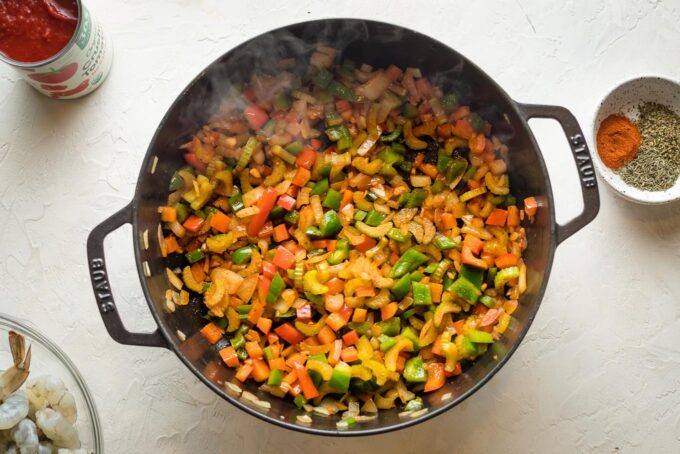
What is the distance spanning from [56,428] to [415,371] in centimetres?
113

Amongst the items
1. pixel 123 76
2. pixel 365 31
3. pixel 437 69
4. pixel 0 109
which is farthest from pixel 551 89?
pixel 0 109

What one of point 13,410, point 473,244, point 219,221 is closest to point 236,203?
point 219,221

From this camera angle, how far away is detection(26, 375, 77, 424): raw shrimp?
6.90ft

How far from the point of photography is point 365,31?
2227 millimetres

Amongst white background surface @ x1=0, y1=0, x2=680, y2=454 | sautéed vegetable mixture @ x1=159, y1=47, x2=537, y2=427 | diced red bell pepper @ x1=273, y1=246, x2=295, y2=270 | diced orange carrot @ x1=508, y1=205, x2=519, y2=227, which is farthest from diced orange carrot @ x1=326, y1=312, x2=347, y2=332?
diced orange carrot @ x1=508, y1=205, x2=519, y2=227

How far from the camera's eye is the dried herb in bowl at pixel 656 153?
248cm

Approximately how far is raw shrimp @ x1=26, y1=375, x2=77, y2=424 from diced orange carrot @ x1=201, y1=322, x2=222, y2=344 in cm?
47

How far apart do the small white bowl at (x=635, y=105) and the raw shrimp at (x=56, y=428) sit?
2.00 meters

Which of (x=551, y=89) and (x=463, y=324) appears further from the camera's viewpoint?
(x=551, y=89)

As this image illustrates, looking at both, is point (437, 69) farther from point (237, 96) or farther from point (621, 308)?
point (621, 308)

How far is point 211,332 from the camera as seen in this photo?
233 centimetres

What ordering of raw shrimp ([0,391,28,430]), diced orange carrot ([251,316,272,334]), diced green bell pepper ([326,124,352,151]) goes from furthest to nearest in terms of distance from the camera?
diced green bell pepper ([326,124,352,151]), diced orange carrot ([251,316,272,334]), raw shrimp ([0,391,28,430])

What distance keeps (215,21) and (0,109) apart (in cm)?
87

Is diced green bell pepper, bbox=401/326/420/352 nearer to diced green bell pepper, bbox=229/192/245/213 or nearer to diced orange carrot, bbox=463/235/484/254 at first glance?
diced orange carrot, bbox=463/235/484/254
